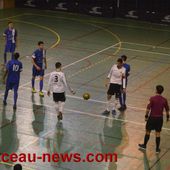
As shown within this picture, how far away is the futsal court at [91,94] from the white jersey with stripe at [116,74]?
1.33m

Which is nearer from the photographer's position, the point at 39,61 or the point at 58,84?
the point at 58,84

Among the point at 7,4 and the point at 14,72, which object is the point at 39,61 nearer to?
the point at 14,72

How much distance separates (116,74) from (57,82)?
2.23m

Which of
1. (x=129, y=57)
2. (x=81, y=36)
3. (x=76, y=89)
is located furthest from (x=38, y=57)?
(x=81, y=36)

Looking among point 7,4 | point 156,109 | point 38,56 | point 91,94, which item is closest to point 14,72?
point 38,56

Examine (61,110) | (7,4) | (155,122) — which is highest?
(7,4)

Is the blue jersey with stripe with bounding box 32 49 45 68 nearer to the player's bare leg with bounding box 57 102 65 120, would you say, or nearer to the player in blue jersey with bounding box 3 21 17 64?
the player's bare leg with bounding box 57 102 65 120

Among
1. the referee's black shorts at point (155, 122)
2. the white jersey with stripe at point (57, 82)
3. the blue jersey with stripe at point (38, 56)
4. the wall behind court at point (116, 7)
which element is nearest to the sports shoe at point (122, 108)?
the white jersey with stripe at point (57, 82)

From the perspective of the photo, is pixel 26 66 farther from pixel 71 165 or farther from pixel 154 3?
pixel 154 3

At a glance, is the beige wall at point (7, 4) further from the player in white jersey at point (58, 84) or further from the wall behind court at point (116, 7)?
the player in white jersey at point (58, 84)

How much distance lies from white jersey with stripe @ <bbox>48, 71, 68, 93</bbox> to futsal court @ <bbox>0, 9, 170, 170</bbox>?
1234 mm

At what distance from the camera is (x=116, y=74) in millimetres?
18359

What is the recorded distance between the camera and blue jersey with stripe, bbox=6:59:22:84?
18.6m

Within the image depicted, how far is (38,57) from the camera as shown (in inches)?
808
